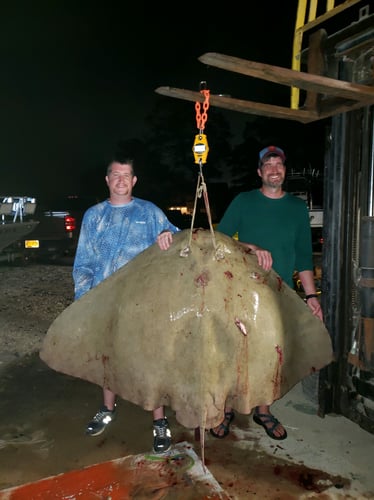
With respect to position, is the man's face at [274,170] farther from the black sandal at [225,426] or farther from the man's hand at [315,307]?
the black sandal at [225,426]

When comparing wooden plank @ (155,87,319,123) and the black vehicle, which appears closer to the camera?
wooden plank @ (155,87,319,123)

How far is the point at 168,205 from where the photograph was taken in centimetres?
3222

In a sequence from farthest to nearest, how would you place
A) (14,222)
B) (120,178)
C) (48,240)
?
(48,240) → (14,222) → (120,178)

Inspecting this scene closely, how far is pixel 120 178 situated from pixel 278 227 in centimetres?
123

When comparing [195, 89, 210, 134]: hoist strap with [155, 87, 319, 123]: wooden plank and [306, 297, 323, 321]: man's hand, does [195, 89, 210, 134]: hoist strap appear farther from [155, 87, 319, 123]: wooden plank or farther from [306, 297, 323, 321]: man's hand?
[306, 297, 323, 321]: man's hand

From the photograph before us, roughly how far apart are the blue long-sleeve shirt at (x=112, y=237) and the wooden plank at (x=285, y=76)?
124 centimetres

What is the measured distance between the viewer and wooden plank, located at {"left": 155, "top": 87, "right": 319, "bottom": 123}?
8.77ft

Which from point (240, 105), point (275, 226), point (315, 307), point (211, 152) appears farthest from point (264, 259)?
point (211, 152)

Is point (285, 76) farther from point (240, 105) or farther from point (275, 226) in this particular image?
point (275, 226)

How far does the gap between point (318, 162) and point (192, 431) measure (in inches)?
1071

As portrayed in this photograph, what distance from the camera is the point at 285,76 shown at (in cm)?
225

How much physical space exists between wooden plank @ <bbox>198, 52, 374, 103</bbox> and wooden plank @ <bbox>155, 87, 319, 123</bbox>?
20.0 inches

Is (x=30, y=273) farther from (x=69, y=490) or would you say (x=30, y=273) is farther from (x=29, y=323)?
(x=69, y=490)

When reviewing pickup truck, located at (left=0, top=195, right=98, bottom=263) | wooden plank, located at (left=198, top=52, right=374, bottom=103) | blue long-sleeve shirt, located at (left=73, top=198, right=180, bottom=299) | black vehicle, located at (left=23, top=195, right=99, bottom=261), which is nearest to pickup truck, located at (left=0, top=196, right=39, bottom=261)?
pickup truck, located at (left=0, top=195, right=98, bottom=263)
